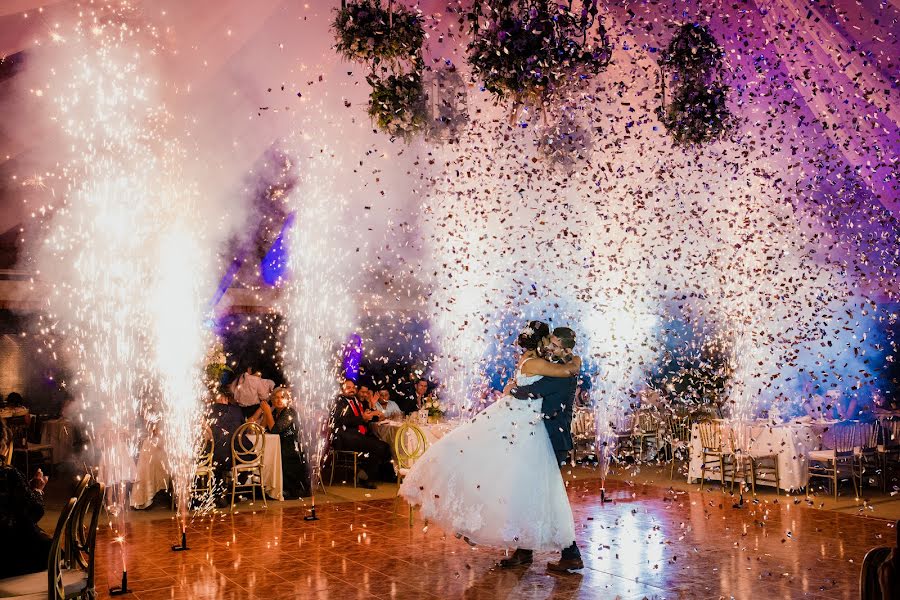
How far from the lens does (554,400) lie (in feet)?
17.6

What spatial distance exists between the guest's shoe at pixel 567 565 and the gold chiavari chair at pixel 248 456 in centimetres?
349

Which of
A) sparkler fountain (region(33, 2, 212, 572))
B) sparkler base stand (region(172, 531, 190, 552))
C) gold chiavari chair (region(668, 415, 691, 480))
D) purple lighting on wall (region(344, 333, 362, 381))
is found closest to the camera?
sparkler base stand (region(172, 531, 190, 552))

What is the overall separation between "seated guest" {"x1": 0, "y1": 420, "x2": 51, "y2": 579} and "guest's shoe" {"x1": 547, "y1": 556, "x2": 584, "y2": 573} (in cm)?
312

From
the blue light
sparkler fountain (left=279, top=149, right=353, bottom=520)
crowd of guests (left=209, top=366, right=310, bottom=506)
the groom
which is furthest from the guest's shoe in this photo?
the blue light

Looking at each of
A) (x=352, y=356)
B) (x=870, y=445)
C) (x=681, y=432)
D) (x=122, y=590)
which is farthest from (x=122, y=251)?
(x=870, y=445)

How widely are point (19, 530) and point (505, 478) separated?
2862 millimetres

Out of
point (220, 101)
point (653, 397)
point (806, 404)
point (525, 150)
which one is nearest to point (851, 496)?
point (806, 404)

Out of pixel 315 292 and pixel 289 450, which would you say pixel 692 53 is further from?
pixel 315 292

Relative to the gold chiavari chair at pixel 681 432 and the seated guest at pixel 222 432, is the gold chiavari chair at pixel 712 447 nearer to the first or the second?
the gold chiavari chair at pixel 681 432

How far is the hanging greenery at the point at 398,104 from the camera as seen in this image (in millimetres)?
4613

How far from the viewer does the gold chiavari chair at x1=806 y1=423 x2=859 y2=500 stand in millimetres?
8094

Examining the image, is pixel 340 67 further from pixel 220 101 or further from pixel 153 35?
pixel 153 35

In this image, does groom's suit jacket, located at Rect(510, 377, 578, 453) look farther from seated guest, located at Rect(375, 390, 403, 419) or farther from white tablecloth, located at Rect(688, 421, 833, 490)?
seated guest, located at Rect(375, 390, 403, 419)

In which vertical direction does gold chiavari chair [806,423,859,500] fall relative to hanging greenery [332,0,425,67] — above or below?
below
